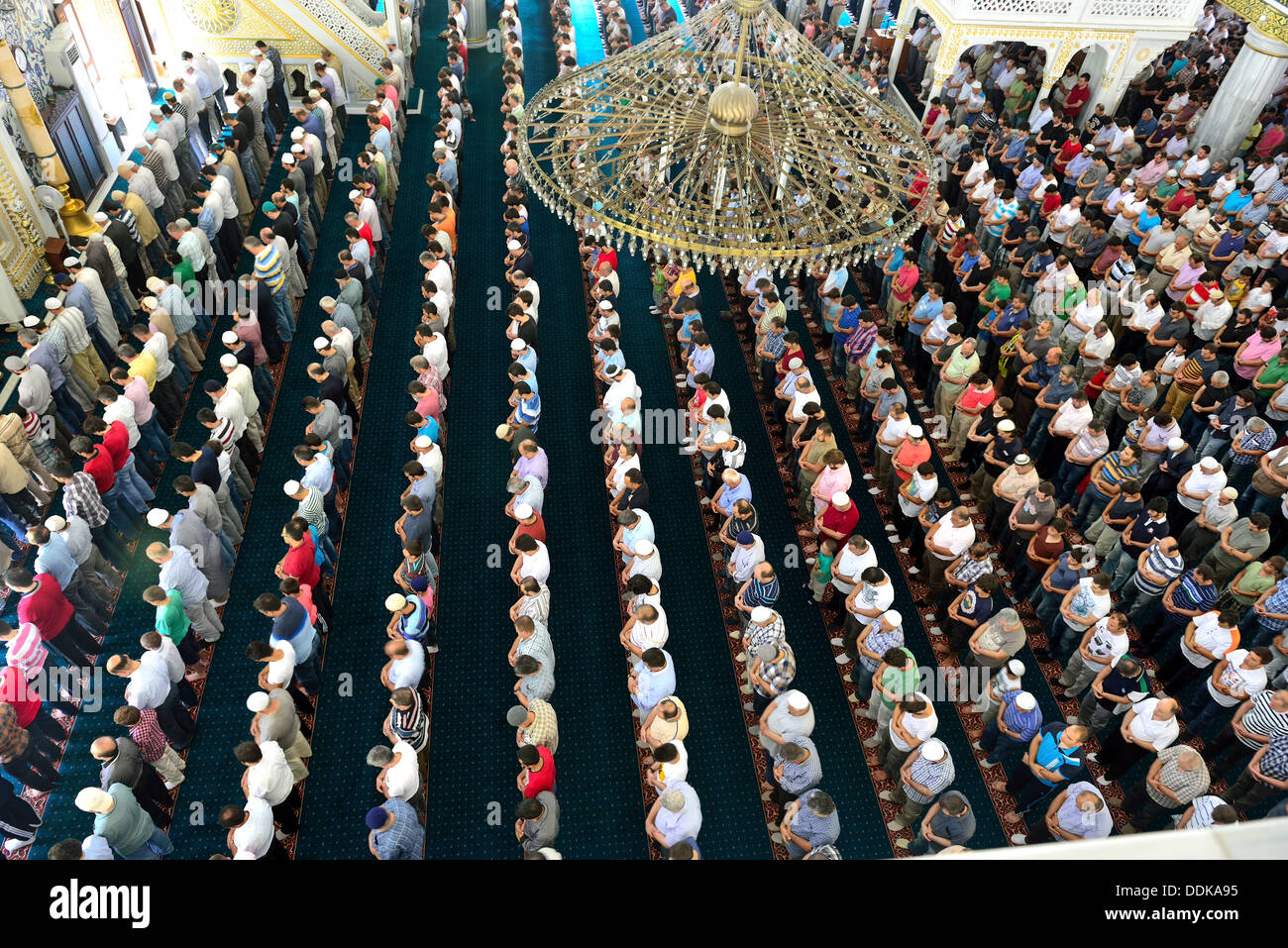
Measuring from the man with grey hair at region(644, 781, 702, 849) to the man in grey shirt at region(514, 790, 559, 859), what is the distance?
63cm

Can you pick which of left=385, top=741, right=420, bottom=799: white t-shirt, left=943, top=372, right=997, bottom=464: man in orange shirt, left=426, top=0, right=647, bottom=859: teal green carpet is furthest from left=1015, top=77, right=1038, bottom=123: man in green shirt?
left=385, top=741, right=420, bottom=799: white t-shirt

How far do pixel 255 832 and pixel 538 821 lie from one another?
1.65 meters

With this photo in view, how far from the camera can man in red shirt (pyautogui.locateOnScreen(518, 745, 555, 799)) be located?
5.68m

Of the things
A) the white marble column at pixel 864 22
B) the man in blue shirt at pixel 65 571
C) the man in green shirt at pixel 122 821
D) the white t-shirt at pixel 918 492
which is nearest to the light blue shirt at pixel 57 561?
the man in blue shirt at pixel 65 571

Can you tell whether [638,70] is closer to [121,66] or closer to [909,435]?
[909,435]

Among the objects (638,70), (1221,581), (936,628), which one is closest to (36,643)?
(638,70)

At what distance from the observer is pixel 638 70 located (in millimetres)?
5211

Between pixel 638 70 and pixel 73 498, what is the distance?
528 centimetres

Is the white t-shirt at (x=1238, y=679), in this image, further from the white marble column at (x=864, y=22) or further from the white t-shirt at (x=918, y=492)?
the white marble column at (x=864, y=22)

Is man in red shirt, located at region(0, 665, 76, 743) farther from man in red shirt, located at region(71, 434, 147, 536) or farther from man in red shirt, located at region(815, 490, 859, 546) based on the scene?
man in red shirt, located at region(815, 490, 859, 546)

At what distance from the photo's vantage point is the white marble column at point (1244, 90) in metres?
13.2

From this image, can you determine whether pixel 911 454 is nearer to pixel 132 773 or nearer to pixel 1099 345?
pixel 1099 345

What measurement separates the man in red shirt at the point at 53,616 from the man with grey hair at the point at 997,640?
662 cm
